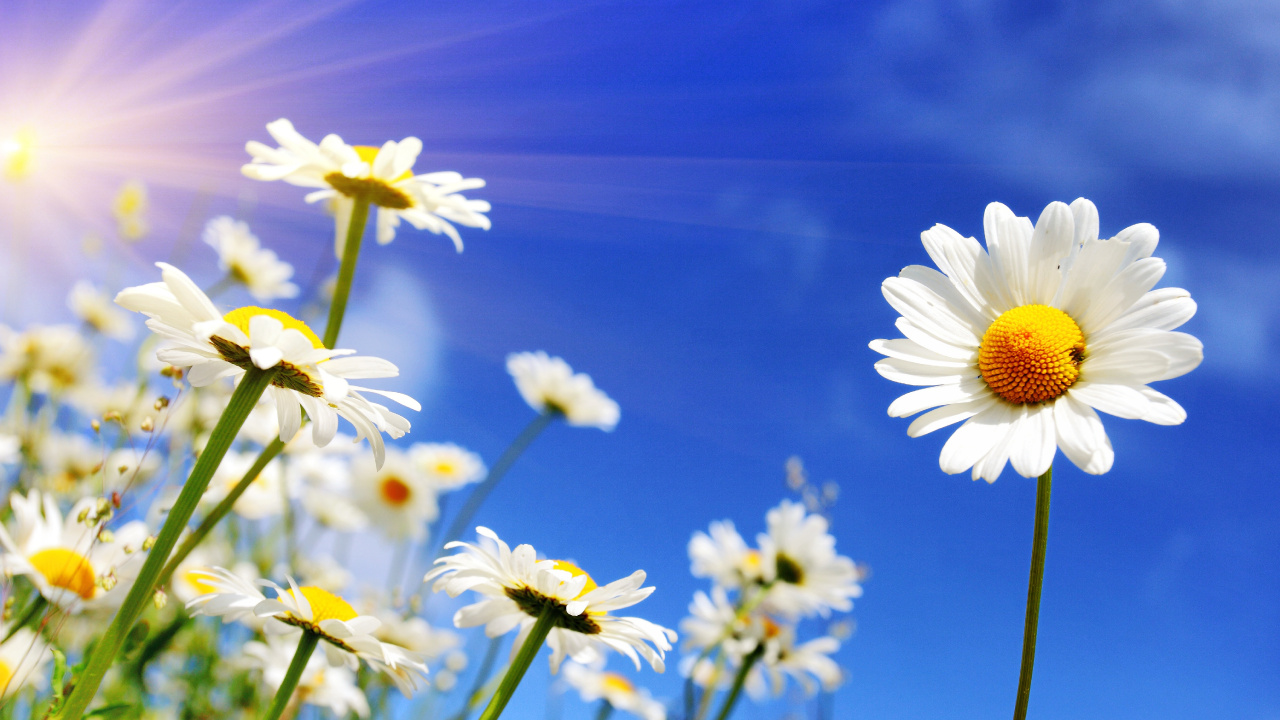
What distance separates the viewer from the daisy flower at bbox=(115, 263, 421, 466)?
1.13 m

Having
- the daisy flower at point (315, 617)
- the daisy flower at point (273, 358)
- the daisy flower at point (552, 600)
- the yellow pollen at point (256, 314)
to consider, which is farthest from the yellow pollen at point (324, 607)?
the yellow pollen at point (256, 314)

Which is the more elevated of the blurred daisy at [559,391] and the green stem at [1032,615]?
the blurred daisy at [559,391]

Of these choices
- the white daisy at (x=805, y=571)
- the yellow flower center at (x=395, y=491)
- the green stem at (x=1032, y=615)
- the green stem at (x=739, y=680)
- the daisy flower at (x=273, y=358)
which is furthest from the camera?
the yellow flower center at (x=395, y=491)

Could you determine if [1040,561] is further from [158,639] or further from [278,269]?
[278,269]

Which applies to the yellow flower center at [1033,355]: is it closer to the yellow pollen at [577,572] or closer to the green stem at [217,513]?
the yellow pollen at [577,572]

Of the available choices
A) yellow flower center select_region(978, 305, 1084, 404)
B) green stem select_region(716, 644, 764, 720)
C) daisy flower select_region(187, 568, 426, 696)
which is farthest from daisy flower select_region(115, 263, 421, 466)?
green stem select_region(716, 644, 764, 720)

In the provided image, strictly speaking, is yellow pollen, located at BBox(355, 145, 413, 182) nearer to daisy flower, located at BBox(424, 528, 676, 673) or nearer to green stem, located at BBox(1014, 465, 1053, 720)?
daisy flower, located at BBox(424, 528, 676, 673)

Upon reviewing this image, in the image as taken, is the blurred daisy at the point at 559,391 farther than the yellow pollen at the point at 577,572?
Yes

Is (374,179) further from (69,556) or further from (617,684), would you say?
(617,684)

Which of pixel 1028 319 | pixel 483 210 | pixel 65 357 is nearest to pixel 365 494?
pixel 65 357

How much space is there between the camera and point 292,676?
1.25 meters

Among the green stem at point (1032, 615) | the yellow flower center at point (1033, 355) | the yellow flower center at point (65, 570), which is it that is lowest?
the yellow flower center at point (65, 570)

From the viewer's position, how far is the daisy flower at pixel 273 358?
Answer: 113 cm

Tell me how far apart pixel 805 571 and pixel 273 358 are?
9.63 ft
